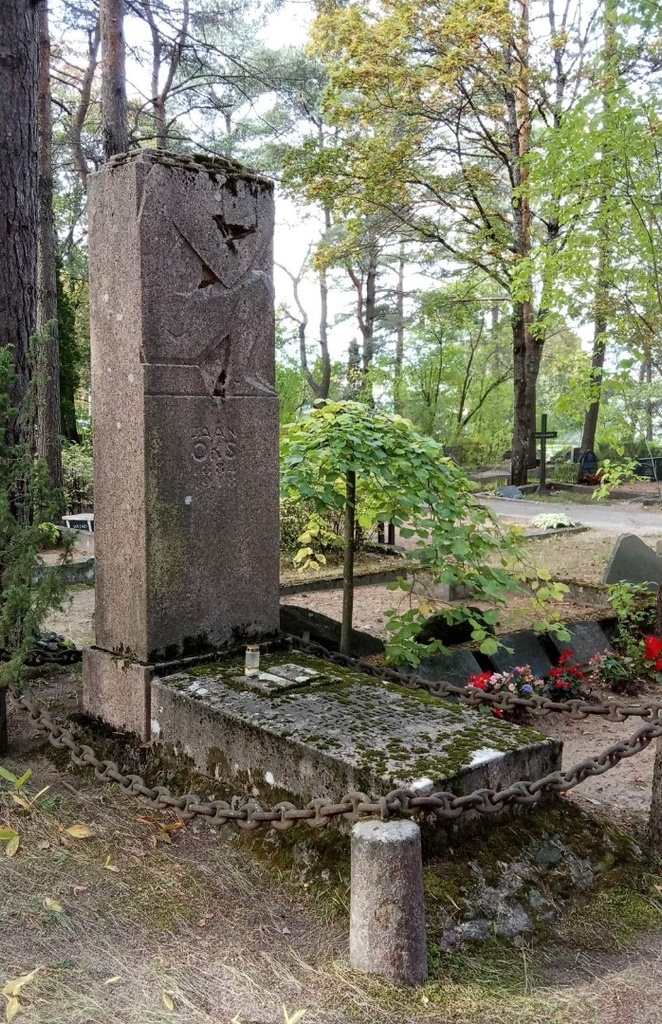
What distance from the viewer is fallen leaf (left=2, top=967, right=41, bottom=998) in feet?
8.34

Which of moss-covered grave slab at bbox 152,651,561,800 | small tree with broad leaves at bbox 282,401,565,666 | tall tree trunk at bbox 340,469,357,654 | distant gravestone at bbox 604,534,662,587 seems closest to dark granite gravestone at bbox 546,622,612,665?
distant gravestone at bbox 604,534,662,587

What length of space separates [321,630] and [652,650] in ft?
9.36

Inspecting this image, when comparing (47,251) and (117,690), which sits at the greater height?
(47,251)

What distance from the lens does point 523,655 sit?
7.27 meters

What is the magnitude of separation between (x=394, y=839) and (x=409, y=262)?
24.6 m

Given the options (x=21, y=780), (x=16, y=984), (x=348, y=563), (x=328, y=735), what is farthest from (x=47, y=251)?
(x=16, y=984)

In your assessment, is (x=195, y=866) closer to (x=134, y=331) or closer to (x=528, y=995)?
(x=528, y=995)

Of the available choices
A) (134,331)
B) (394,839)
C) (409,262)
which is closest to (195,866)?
(394,839)

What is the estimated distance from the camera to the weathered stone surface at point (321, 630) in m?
6.40

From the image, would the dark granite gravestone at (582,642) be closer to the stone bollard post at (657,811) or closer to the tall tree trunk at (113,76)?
the stone bollard post at (657,811)

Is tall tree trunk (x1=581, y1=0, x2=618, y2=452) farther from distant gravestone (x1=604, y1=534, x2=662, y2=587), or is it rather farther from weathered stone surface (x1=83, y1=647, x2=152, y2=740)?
weathered stone surface (x1=83, y1=647, x2=152, y2=740)

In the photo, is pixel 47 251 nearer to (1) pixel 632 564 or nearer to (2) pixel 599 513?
(1) pixel 632 564

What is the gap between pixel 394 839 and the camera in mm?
2568

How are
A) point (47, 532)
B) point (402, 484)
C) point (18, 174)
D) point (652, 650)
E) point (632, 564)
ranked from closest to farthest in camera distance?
point (47, 532) → point (18, 174) → point (402, 484) → point (652, 650) → point (632, 564)
